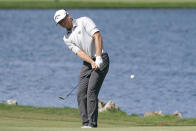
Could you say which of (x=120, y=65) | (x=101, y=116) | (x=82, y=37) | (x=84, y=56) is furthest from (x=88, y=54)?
(x=120, y=65)

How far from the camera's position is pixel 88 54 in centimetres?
1171

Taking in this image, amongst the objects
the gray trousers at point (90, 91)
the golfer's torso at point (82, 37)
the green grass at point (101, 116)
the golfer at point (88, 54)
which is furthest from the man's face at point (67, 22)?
the green grass at point (101, 116)

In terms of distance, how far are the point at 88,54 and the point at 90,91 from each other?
636 mm

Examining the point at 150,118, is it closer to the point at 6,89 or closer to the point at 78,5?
the point at 6,89

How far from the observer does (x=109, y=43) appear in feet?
168

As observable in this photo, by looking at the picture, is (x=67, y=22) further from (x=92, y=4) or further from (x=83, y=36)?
(x=92, y=4)

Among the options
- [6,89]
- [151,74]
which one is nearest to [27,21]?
[151,74]

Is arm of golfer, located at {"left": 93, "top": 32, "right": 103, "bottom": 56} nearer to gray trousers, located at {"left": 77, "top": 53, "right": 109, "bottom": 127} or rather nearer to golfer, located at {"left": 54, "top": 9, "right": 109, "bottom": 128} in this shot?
golfer, located at {"left": 54, "top": 9, "right": 109, "bottom": 128}

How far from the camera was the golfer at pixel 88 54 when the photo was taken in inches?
450

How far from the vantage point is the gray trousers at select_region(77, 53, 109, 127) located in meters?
11.7

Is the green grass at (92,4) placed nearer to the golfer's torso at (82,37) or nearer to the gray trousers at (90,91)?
the gray trousers at (90,91)

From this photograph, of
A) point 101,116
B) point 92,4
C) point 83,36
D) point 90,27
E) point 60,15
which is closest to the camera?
point 60,15

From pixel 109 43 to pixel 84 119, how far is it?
3954cm

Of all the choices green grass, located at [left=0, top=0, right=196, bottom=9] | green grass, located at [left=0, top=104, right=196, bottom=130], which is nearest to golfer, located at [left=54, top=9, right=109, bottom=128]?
→ green grass, located at [left=0, top=104, right=196, bottom=130]
